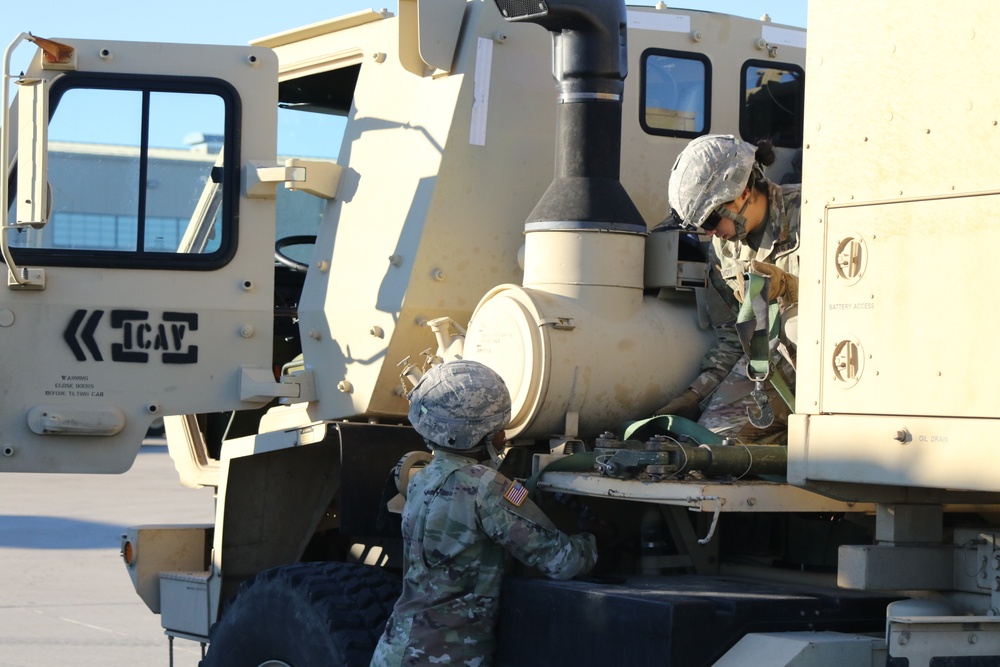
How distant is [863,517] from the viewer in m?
3.91

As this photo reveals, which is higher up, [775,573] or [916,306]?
[916,306]

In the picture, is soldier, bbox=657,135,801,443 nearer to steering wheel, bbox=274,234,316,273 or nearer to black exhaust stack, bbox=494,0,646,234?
black exhaust stack, bbox=494,0,646,234

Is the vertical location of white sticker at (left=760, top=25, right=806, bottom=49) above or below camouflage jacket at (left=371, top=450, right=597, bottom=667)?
above

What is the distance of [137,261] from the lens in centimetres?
520

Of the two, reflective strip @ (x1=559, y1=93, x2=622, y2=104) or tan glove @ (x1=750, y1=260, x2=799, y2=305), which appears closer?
tan glove @ (x1=750, y1=260, x2=799, y2=305)

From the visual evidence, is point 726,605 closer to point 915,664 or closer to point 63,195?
point 915,664

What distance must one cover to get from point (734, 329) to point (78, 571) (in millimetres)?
8315

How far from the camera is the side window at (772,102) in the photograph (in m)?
5.45

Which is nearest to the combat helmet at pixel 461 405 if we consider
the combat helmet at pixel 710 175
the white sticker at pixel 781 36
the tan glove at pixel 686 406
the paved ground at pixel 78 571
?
the tan glove at pixel 686 406

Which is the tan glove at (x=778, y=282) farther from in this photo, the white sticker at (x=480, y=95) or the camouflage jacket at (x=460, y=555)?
the white sticker at (x=480, y=95)

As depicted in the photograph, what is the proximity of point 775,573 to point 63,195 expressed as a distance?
2.81 meters

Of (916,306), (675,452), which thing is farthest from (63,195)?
(916,306)

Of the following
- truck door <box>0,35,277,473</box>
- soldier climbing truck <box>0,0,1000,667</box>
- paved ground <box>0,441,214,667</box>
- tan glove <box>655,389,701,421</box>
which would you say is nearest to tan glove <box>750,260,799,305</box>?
soldier climbing truck <box>0,0,1000,667</box>

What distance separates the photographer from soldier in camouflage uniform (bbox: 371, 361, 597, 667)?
4.11 m
